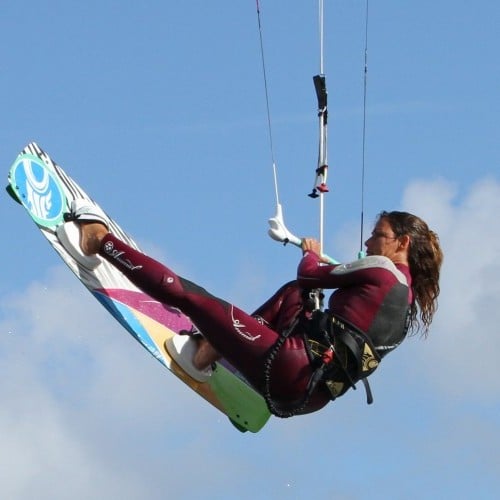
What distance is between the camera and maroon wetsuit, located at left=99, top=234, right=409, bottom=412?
722 centimetres

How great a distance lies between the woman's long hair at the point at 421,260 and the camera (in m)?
7.48

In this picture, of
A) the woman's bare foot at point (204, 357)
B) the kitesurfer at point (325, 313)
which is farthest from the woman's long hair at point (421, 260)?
the woman's bare foot at point (204, 357)

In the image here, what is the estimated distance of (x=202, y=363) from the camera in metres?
8.35

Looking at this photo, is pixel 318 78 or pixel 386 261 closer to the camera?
pixel 386 261

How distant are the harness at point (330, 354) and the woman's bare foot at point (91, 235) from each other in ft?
4.19

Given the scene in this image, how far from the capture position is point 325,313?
736cm

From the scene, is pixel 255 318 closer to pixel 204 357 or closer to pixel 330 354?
pixel 330 354

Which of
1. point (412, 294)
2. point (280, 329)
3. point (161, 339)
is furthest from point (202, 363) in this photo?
point (412, 294)

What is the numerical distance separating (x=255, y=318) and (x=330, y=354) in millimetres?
550

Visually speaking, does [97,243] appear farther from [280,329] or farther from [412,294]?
[412,294]

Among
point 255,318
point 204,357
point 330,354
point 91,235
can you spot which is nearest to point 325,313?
point 330,354

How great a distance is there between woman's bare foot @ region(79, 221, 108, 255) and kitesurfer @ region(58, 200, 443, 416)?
0.23m

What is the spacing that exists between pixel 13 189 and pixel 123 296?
0.96m

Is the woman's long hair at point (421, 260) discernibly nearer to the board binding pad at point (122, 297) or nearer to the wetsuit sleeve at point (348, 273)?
the wetsuit sleeve at point (348, 273)
